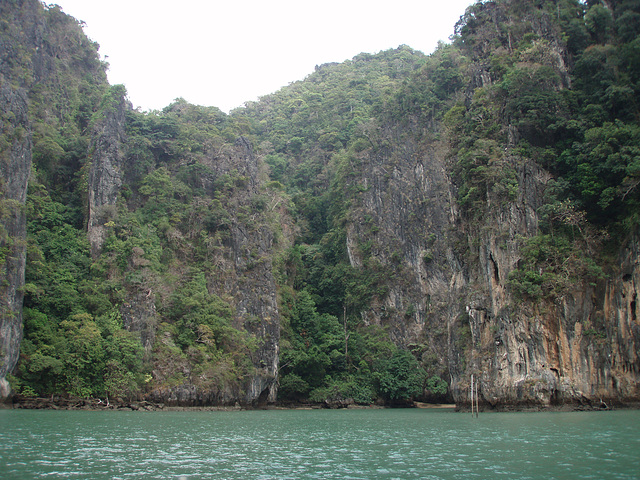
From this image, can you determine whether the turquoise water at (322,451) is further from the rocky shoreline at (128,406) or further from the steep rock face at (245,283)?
the steep rock face at (245,283)

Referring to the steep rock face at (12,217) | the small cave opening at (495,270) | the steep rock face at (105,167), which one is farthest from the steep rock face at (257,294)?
the small cave opening at (495,270)

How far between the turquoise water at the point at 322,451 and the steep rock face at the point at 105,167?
22290mm

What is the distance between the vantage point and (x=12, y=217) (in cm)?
3306

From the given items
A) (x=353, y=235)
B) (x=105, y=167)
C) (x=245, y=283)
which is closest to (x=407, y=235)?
(x=353, y=235)

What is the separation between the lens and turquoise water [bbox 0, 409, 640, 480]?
11180 millimetres

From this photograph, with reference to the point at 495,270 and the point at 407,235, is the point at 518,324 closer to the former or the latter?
the point at 495,270

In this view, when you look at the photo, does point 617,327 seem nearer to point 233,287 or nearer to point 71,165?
point 233,287

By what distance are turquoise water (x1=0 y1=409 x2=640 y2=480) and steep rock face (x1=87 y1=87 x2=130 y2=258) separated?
2229 centimetres

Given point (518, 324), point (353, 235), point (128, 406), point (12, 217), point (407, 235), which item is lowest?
point (128, 406)

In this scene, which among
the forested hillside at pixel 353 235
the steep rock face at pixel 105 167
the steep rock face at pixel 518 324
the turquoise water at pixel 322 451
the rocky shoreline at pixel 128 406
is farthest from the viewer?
the steep rock face at pixel 105 167

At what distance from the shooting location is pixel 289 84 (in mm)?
96188

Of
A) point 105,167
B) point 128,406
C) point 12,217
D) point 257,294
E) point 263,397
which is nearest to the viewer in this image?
point 128,406

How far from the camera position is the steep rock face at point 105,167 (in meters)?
41.3

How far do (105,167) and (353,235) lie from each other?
24764 mm
